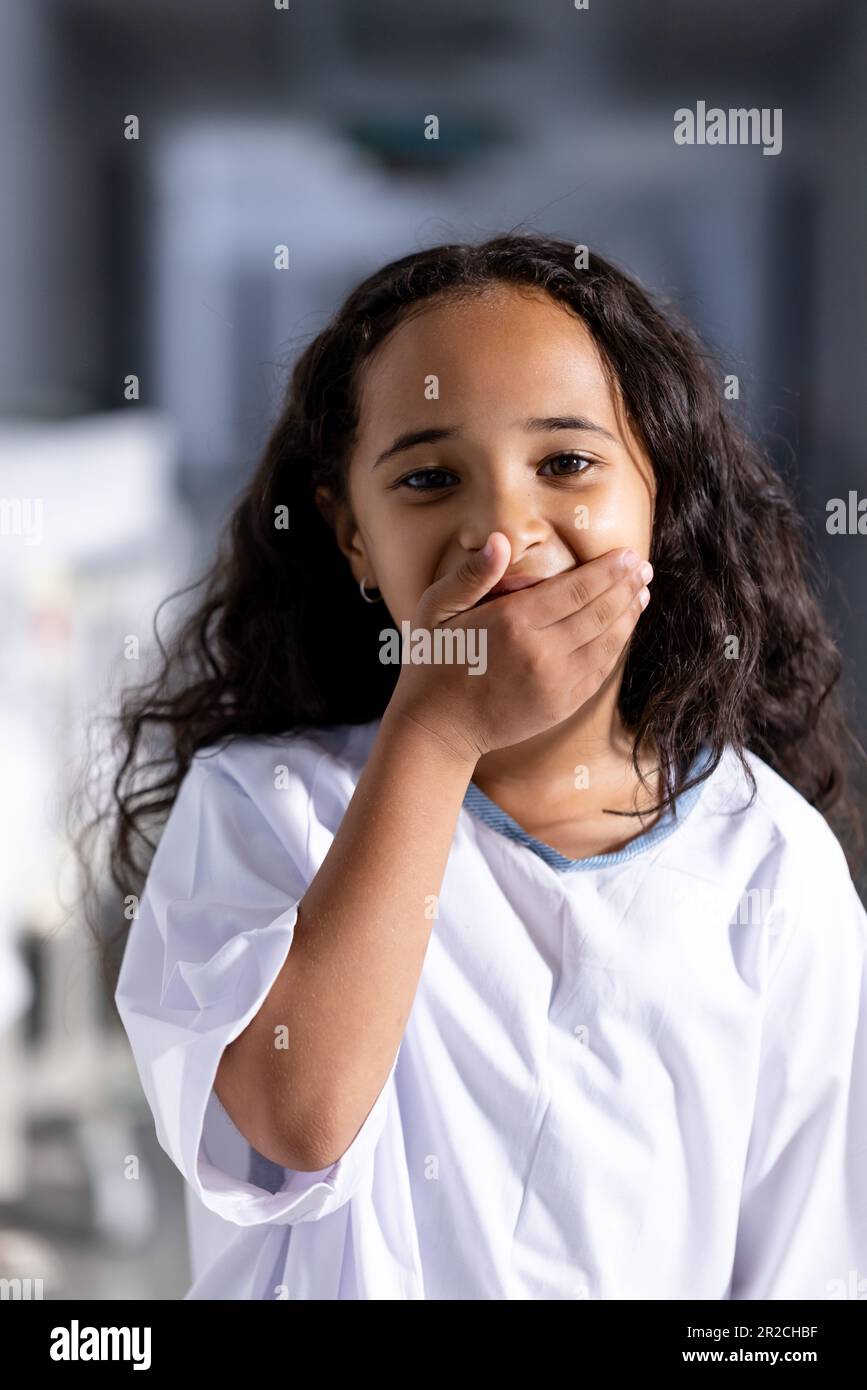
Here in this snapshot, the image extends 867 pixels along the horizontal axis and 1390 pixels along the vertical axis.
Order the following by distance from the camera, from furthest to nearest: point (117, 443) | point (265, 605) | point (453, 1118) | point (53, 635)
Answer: point (117, 443), point (53, 635), point (265, 605), point (453, 1118)

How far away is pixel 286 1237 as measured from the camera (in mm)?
594

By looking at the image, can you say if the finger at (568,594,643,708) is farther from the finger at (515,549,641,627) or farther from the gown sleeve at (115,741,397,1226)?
the gown sleeve at (115,741,397,1226)

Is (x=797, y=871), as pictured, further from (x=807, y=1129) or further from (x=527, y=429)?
(x=527, y=429)

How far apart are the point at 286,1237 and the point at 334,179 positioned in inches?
64.1

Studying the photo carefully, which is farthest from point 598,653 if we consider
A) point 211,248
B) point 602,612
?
point 211,248

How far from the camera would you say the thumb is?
1.71 ft

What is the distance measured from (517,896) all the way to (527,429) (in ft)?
0.75

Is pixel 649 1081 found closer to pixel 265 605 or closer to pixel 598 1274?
pixel 598 1274

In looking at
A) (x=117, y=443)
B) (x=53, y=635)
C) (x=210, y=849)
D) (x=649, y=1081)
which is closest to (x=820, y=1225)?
(x=649, y=1081)

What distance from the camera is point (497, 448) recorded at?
1.80 feet

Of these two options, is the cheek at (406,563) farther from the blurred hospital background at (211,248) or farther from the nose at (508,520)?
the blurred hospital background at (211,248)

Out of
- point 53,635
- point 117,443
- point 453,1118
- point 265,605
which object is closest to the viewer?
point 453,1118

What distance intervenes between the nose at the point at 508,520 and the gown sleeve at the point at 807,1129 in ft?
0.76
